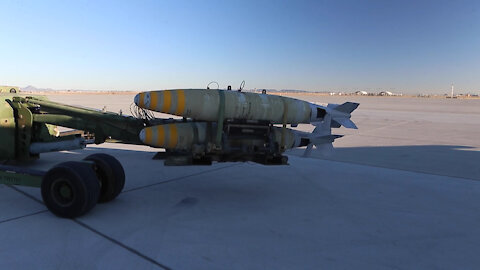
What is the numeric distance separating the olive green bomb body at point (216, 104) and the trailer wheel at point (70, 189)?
1287 mm

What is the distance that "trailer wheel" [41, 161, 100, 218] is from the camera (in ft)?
14.4

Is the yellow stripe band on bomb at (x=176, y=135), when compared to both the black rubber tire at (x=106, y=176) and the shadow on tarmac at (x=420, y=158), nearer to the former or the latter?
the black rubber tire at (x=106, y=176)

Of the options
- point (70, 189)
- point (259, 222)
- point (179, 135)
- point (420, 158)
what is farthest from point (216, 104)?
point (420, 158)

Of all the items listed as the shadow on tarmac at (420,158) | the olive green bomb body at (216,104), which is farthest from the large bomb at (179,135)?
the shadow on tarmac at (420,158)

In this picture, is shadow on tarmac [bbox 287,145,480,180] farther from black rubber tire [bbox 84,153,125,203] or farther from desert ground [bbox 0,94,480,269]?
black rubber tire [bbox 84,153,125,203]

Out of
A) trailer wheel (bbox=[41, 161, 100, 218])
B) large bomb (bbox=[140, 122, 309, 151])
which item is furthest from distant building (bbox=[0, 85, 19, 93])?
large bomb (bbox=[140, 122, 309, 151])

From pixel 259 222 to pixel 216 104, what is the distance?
1.87 m

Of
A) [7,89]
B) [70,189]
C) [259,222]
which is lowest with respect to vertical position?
[259,222]

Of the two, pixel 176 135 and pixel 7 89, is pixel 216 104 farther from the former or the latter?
pixel 7 89

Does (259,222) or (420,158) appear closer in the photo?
(259,222)

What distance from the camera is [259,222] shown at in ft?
15.2

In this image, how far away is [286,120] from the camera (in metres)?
5.56

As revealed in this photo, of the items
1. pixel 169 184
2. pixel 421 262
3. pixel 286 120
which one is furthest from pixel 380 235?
pixel 169 184

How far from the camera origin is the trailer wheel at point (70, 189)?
4383mm
